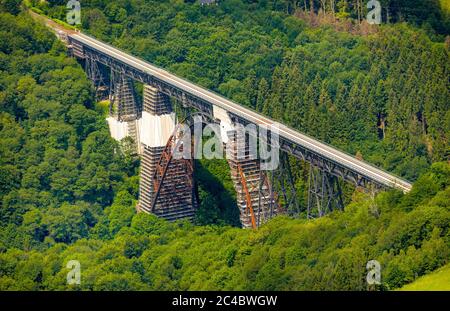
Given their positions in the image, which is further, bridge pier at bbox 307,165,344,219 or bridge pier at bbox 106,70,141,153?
bridge pier at bbox 106,70,141,153

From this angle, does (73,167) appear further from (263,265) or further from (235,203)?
(263,265)

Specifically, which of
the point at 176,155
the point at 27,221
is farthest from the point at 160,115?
the point at 27,221

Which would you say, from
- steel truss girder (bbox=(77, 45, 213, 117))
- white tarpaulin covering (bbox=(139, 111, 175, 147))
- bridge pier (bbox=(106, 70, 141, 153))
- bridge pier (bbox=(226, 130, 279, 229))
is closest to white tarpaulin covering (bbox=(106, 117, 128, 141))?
bridge pier (bbox=(106, 70, 141, 153))

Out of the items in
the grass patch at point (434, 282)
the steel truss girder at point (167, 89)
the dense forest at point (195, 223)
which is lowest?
the dense forest at point (195, 223)

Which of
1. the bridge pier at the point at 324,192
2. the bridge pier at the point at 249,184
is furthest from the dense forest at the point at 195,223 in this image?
the bridge pier at the point at 249,184

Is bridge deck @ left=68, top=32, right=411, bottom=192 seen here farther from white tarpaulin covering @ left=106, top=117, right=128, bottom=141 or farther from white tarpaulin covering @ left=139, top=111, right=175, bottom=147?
white tarpaulin covering @ left=106, top=117, right=128, bottom=141

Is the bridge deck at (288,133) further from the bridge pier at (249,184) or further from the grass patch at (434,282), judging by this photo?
the grass patch at (434,282)

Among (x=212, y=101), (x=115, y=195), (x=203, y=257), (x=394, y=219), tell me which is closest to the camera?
(x=394, y=219)

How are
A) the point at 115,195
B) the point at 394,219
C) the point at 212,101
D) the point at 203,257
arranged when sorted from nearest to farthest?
the point at 394,219 → the point at 203,257 → the point at 212,101 → the point at 115,195
